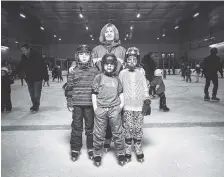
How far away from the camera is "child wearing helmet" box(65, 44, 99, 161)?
2.64m

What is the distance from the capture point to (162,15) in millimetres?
Answer: 19922

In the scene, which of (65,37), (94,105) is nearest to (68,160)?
(94,105)

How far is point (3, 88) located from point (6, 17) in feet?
41.5

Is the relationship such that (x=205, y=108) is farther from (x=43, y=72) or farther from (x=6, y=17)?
(x=6, y=17)

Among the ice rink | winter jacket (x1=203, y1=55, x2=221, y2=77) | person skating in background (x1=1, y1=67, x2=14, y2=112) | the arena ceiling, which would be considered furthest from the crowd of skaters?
the arena ceiling

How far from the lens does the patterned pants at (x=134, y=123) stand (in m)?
2.66

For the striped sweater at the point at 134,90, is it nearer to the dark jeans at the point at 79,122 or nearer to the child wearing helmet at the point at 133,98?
the child wearing helmet at the point at 133,98

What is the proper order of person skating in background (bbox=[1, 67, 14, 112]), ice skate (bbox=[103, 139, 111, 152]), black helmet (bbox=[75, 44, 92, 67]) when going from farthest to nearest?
person skating in background (bbox=[1, 67, 14, 112]) → ice skate (bbox=[103, 139, 111, 152]) → black helmet (bbox=[75, 44, 92, 67])

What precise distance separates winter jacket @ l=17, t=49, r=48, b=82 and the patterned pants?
3501 mm

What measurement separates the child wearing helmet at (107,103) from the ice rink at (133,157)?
25 centimetres

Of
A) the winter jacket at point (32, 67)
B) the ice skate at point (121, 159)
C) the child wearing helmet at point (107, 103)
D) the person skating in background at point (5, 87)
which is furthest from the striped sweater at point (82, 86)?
the person skating in background at point (5, 87)

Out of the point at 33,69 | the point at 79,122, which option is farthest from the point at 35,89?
the point at 79,122

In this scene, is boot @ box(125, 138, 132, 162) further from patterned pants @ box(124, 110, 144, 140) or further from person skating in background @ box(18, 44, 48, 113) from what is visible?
person skating in background @ box(18, 44, 48, 113)

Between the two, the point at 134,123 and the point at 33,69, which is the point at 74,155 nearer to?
the point at 134,123
